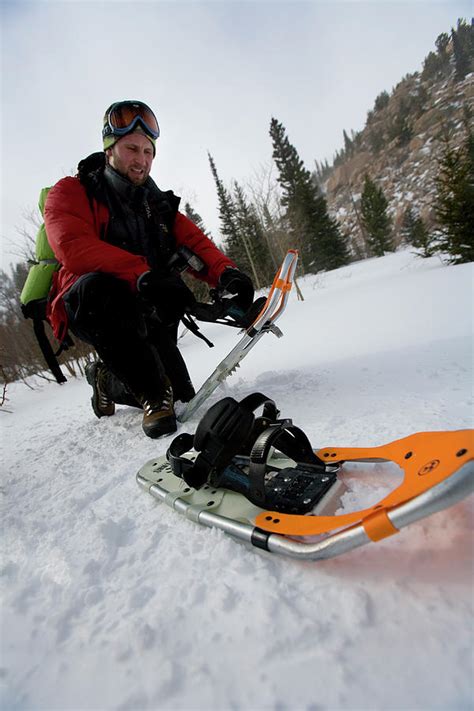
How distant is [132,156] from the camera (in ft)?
7.90

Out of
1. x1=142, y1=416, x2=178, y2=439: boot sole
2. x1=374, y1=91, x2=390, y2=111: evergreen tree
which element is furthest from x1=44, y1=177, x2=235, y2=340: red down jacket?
x1=374, y1=91, x2=390, y2=111: evergreen tree

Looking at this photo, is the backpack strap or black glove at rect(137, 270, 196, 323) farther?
the backpack strap

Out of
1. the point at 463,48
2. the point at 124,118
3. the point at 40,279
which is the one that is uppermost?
the point at 463,48

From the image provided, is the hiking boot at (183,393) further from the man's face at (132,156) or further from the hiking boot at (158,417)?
the man's face at (132,156)

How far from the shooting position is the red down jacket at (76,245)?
2027 millimetres

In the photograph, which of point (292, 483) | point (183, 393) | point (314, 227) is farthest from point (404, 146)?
point (292, 483)

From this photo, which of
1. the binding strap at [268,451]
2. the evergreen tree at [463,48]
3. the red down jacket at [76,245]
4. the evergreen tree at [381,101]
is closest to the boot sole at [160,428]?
the red down jacket at [76,245]

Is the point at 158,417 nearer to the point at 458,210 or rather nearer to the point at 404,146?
the point at 458,210

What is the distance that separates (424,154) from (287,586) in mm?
66532

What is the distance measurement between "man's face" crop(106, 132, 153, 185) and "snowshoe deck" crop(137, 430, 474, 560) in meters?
2.17

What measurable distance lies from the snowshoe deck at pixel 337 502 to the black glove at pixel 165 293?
1.06m

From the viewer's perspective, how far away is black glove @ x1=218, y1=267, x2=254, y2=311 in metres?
2.54

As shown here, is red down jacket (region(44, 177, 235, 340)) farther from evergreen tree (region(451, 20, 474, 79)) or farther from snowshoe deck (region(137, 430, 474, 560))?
evergreen tree (region(451, 20, 474, 79))

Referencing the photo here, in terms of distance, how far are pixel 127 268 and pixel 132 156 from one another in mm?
988
